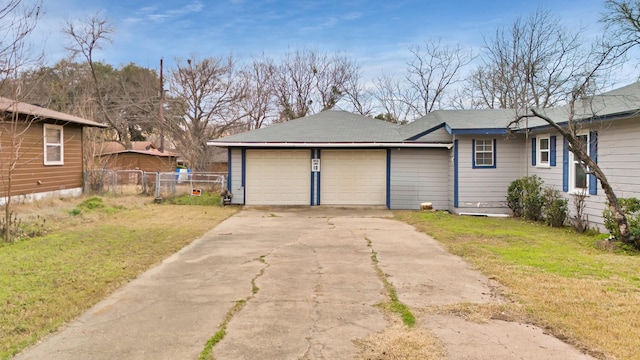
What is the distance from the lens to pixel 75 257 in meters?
6.56

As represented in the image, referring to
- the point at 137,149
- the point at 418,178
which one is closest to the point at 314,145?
the point at 418,178

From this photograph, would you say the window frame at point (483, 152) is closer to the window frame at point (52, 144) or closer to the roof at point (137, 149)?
the window frame at point (52, 144)

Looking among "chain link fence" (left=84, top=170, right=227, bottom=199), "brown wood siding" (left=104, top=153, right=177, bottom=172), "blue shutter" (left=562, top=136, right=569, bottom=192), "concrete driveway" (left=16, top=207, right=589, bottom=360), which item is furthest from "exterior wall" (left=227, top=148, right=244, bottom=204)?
"brown wood siding" (left=104, top=153, right=177, bottom=172)

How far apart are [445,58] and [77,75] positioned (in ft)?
88.3

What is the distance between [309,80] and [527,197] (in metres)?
21.4

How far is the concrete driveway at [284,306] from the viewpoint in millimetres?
3422

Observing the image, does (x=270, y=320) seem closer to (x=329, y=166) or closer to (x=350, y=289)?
(x=350, y=289)

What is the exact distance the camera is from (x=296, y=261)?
6691 millimetres

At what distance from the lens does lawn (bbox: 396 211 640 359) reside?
3736 millimetres

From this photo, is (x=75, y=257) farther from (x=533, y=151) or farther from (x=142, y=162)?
(x=142, y=162)

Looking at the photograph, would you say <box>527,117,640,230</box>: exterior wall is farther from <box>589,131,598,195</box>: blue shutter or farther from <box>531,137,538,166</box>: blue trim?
<box>531,137,538,166</box>: blue trim

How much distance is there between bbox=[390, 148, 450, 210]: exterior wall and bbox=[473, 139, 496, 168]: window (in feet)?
3.67

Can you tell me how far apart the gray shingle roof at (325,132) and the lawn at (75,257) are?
356cm

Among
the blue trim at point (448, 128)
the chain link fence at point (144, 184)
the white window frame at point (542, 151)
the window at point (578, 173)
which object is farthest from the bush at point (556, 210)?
the chain link fence at point (144, 184)
